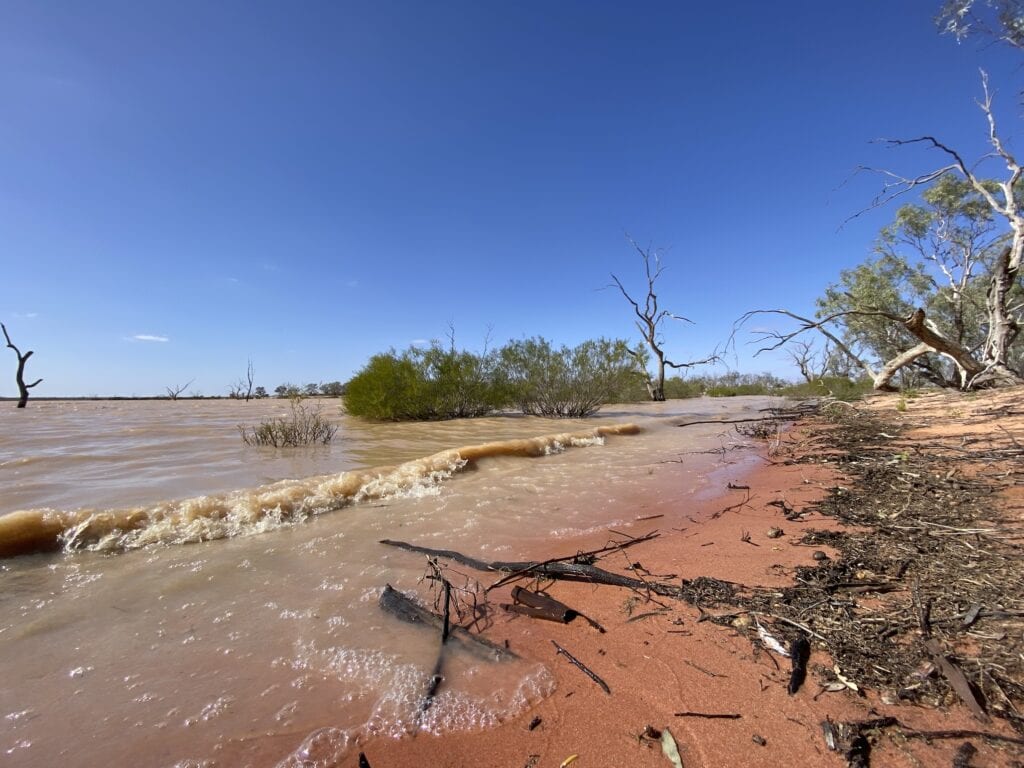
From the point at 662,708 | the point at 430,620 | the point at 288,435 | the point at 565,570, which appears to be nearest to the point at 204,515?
the point at 430,620

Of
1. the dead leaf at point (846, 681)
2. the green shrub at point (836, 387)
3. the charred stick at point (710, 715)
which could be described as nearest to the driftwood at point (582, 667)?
the charred stick at point (710, 715)

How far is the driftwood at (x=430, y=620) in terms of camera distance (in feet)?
5.96

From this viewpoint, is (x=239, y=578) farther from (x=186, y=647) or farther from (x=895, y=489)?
(x=895, y=489)

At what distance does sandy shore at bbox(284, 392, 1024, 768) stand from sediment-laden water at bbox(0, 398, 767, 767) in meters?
0.12

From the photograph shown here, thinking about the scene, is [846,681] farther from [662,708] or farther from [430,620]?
[430,620]

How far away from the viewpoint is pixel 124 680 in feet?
5.64

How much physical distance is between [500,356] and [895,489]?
12.9 metres

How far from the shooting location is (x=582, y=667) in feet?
5.56

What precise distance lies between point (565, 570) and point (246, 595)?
1824 mm

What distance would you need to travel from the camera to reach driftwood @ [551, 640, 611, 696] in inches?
62.3

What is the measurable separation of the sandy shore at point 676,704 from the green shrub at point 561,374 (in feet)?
42.5

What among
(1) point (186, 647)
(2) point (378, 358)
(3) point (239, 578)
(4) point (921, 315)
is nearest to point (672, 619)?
(1) point (186, 647)

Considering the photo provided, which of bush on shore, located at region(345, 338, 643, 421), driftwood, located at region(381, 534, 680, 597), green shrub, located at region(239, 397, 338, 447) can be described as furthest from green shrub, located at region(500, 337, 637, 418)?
driftwood, located at region(381, 534, 680, 597)

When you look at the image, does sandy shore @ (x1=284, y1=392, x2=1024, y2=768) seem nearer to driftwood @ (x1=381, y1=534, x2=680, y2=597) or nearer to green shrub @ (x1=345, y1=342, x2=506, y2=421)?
driftwood @ (x1=381, y1=534, x2=680, y2=597)
